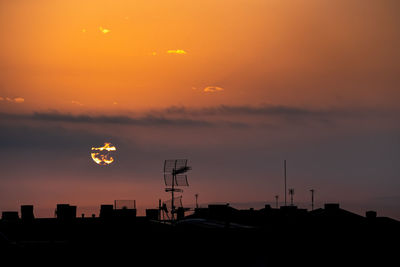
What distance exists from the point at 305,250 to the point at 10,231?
26957 millimetres

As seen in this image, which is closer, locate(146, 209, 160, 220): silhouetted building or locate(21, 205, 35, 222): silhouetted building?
locate(21, 205, 35, 222): silhouetted building

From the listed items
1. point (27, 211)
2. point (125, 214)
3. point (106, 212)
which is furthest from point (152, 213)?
point (125, 214)

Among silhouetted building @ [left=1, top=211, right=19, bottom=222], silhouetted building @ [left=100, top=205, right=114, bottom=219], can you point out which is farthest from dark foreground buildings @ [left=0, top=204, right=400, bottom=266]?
silhouetted building @ [left=1, top=211, right=19, bottom=222]

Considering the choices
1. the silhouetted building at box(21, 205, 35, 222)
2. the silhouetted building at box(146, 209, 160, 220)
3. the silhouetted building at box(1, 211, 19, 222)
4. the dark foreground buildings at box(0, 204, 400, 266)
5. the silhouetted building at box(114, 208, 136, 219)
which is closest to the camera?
the dark foreground buildings at box(0, 204, 400, 266)

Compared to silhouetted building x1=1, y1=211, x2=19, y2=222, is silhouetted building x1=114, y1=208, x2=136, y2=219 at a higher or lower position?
higher

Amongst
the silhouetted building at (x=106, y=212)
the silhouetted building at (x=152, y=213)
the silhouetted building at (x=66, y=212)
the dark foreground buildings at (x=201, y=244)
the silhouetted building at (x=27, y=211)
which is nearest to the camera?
the dark foreground buildings at (x=201, y=244)

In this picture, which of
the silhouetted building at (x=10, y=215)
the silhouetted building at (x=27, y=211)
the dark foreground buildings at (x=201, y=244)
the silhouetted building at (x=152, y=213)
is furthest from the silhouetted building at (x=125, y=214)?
the silhouetted building at (x=10, y=215)

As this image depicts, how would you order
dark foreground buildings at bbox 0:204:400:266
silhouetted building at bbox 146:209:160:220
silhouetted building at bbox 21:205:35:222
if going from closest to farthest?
dark foreground buildings at bbox 0:204:400:266 → silhouetted building at bbox 21:205:35:222 → silhouetted building at bbox 146:209:160:220

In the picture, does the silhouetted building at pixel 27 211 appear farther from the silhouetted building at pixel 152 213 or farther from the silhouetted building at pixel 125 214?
the silhouetted building at pixel 125 214

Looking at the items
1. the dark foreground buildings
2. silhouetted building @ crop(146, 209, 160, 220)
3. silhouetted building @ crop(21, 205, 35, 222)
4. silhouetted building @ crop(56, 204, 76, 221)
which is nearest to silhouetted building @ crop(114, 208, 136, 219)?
the dark foreground buildings

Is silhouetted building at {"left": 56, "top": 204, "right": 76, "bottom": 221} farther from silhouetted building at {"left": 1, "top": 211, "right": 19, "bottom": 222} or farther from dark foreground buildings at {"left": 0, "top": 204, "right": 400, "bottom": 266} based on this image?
silhouetted building at {"left": 1, "top": 211, "right": 19, "bottom": 222}

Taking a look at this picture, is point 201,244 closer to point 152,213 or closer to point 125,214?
point 125,214

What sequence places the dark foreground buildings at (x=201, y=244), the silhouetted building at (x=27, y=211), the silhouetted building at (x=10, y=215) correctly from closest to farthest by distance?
the dark foreground buildings at (x=201, y=244) < the silhouetted building at (x=27, y=211) < the silhouetted building at (x=10, y=215)

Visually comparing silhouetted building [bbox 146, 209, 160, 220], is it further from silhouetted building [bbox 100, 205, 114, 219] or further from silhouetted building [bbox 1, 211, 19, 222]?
silhouetted building [bbox 100, 205, 114, 219]
